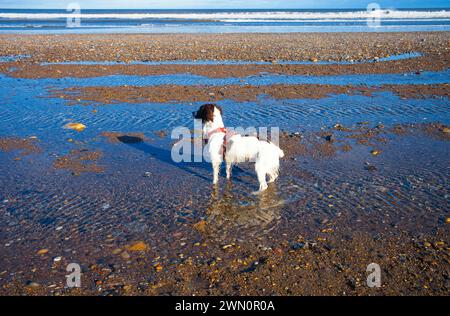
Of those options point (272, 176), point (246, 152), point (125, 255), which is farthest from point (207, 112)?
point (125, 255)

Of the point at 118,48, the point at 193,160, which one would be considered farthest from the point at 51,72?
the point at 193,160

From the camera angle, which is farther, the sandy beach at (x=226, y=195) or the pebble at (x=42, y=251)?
the pebble at (x=42, y=251)

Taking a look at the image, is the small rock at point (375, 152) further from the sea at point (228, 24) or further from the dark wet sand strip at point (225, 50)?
the sea at point (228, 24)

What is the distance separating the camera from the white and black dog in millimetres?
5871

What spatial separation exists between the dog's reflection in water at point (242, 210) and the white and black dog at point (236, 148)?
28 cm

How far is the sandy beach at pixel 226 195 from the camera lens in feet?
13.9

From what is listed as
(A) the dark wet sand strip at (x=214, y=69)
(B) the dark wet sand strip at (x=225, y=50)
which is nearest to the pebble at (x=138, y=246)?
(A) the dark wet sand strip at (x=214, y=69)

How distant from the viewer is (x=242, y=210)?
18.8ft

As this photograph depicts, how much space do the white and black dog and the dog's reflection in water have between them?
279 millimetres

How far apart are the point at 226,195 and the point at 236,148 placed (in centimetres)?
78

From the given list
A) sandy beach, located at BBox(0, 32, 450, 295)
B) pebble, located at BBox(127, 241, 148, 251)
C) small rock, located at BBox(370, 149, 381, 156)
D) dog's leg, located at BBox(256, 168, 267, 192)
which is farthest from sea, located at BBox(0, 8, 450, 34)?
pebble, located at BBox(127, 241, 148, 251)

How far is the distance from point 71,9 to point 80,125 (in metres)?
99.5

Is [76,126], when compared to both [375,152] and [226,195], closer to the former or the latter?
[226,195]

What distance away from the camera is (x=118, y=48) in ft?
80.2
